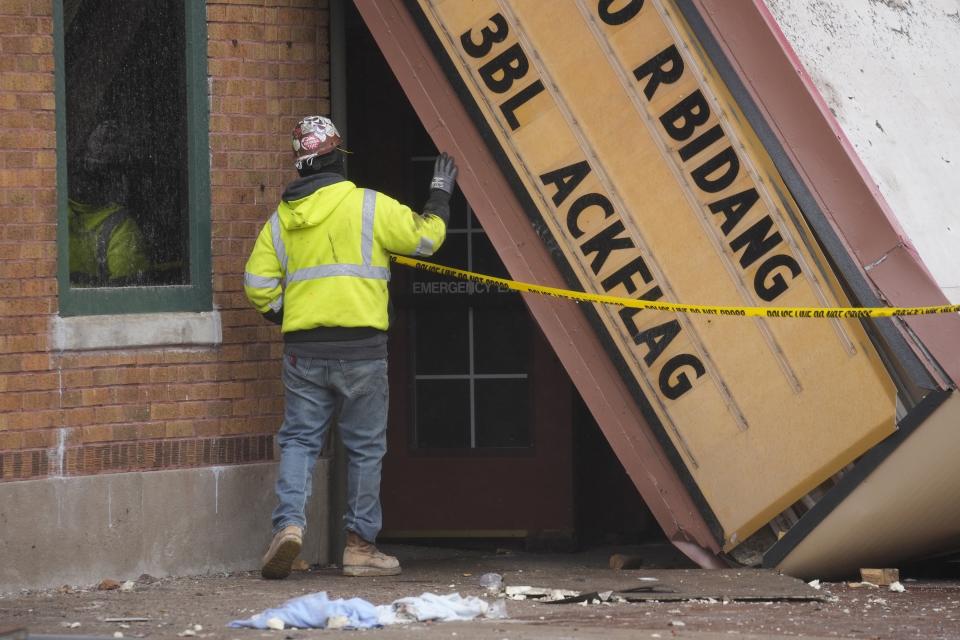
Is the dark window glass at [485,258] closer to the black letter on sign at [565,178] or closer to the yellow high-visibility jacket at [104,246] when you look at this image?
the black letter on sign at [565,178]

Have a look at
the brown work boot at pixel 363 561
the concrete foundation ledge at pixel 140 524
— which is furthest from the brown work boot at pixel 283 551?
the concrete foundation ledge at pixel 140 524

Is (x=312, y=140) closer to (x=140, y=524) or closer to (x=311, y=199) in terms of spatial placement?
(x=311, y=199)

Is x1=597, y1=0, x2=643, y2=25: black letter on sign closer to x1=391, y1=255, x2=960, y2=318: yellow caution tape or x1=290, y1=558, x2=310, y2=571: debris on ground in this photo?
x1=391, y1=255, x2=960, y2=318: yellow caution tape

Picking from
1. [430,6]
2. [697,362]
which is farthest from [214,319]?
[697,362]

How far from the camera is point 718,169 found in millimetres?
6395

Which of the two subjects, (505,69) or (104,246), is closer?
(505,69)

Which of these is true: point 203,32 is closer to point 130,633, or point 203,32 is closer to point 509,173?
point 509,173

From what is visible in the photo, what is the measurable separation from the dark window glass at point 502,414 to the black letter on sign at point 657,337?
76.3 inches

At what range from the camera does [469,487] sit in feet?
27.8

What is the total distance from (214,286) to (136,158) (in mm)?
673

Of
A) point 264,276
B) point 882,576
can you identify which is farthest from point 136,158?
point 882,576

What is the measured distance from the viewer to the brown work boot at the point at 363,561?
6.75m

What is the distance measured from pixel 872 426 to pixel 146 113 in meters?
3.46

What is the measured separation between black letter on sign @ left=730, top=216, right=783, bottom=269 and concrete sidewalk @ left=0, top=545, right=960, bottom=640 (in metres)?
1.33
